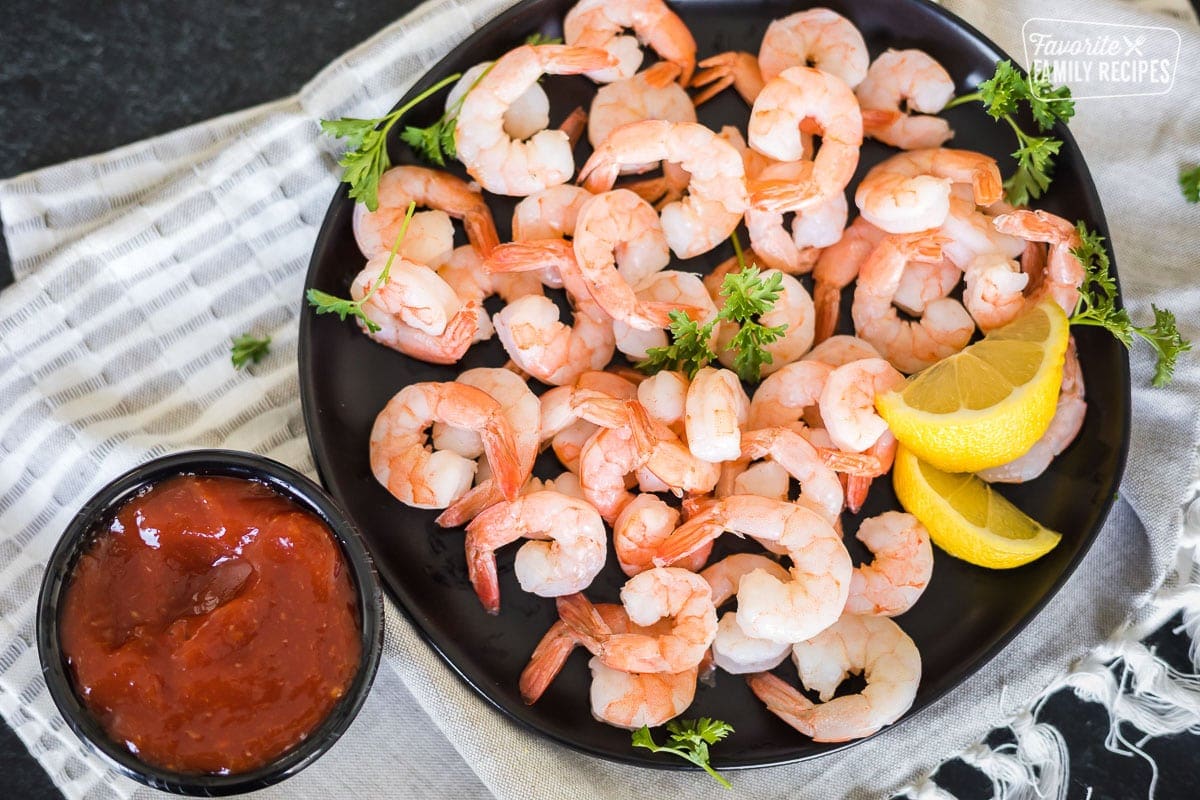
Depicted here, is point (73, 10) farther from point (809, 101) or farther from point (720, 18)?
point (809, 101)

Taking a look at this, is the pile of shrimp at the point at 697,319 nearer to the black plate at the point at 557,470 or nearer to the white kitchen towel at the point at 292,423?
the black plate at the point at 557,470

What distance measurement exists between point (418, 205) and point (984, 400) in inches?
45.9

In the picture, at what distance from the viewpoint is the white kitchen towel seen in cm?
230

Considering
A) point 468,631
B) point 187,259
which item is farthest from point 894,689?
point 187,259

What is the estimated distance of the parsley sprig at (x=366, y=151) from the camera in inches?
86.8

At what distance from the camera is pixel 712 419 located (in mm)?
2082

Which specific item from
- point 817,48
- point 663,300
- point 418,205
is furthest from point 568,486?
point 817,48

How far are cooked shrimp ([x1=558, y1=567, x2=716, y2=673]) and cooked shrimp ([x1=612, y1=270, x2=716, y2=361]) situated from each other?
0.45m

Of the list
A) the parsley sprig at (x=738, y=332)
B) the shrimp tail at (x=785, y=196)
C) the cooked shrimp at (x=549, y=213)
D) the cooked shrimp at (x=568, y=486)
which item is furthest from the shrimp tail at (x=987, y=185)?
the cooked shrimp at (x=568, y=486)

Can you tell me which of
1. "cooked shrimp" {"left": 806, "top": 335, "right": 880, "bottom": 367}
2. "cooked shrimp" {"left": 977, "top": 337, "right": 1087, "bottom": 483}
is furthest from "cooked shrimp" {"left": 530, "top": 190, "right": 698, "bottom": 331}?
"cooked shrimp" {"left": 977, "top": 337, "right": 1087, "bottom": 483}

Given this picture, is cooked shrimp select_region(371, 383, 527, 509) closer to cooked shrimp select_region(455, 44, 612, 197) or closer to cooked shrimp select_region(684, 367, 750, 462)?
cooked shrimp select_region(684, 367, 750, 462)

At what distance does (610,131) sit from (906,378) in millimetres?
788

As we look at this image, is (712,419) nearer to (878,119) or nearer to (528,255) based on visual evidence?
(528,255)

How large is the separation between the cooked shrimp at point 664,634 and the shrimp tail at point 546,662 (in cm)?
5
